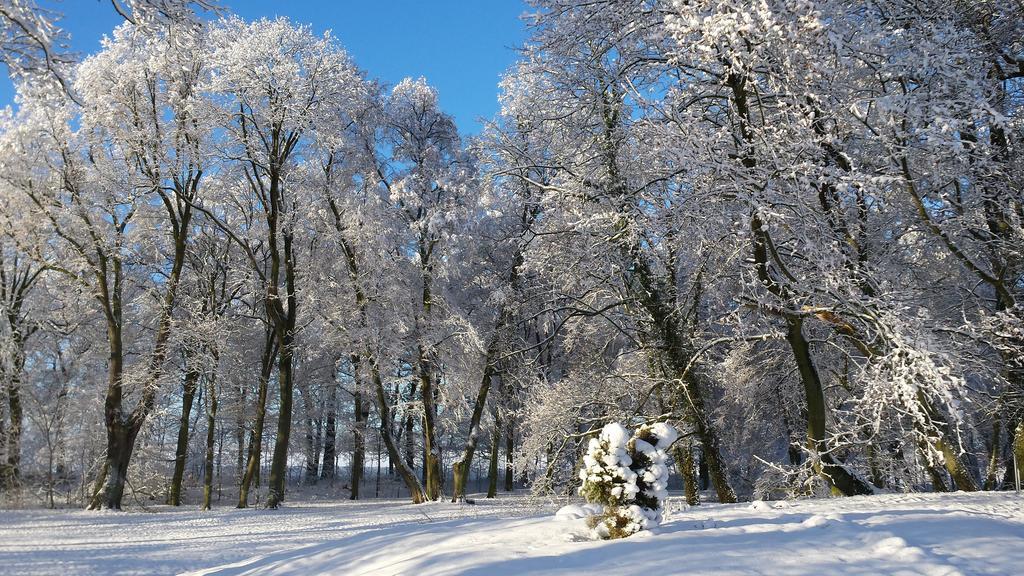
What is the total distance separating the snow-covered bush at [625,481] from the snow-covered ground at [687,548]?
0.67 feet

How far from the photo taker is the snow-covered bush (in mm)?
5676

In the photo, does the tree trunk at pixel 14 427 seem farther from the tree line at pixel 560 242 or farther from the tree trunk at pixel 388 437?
the tree trunk at pixel 388 437

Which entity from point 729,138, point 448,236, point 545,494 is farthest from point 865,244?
point 448,236

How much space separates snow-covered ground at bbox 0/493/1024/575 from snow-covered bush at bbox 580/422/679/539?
20 centimetres

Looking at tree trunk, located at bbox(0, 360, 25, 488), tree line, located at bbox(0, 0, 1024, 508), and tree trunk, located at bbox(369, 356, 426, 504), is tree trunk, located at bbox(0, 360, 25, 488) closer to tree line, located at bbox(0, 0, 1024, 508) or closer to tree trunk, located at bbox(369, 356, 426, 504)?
tree line, located at bbox(0, 0, 1024, 508)

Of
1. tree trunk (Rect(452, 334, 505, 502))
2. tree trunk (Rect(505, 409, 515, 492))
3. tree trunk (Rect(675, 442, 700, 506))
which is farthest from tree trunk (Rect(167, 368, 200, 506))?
tree trunk (Rect(675, 442, 700, 506))

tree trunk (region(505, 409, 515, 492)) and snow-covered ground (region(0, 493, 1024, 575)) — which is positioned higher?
tree trunk (region(505, 409, 515, 492))

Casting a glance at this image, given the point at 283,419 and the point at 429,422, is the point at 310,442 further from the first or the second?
the point at 283,419

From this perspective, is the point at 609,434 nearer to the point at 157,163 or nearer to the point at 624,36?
the point at 624,36

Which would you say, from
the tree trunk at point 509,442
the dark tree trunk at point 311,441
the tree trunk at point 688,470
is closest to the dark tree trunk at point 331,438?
the dark tree trunk at point 311,441

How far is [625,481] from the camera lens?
571 cm

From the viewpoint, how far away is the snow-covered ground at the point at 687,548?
4.39 m

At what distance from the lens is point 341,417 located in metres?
31.3

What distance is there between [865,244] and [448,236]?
33.1 ft
